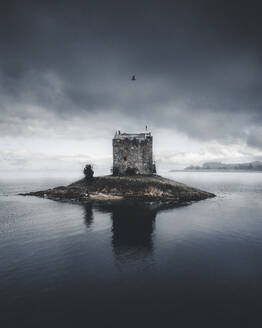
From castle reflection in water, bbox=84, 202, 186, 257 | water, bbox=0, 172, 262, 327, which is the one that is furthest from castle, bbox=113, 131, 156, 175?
water, bbox=0, 172, 262, 327

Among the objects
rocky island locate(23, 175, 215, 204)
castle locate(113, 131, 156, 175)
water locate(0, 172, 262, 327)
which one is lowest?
water locate(0, 172, 262, 327)

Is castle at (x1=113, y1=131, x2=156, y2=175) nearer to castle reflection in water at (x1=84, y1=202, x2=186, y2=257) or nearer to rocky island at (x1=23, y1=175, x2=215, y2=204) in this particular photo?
rocky island at (x1=23, y1=175, x2=215, y2=204)

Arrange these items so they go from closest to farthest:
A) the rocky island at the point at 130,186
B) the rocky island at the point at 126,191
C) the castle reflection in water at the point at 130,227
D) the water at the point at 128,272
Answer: the water at the point at 128,272 → the castle reflection in water at the point at 130,227 → the rocky island at the point at 126,191 → the rocky island at the point at 130,186

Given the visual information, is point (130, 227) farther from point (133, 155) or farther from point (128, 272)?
point (133, 155)

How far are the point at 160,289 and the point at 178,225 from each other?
1733 cm

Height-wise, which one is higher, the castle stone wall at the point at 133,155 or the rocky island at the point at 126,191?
the castle stone wall at the point at 133,155

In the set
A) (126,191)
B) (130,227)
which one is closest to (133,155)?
(126,191)

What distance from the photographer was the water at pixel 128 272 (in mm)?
12047

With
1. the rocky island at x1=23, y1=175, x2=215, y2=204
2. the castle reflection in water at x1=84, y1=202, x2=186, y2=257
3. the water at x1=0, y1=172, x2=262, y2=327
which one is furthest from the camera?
the rocky island at x1=23, y1=175, x2=215, y2=204

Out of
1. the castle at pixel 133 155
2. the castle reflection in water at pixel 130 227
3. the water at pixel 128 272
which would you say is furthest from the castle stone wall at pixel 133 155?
the water at pixel 128 272

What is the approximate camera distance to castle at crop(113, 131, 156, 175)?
7088cm

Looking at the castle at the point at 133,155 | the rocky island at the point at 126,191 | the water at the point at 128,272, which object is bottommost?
the water at the point at 128,272

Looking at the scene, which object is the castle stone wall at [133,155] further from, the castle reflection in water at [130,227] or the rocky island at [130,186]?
the castle reflection in water at [130,227]

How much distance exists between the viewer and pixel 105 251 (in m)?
21.0
